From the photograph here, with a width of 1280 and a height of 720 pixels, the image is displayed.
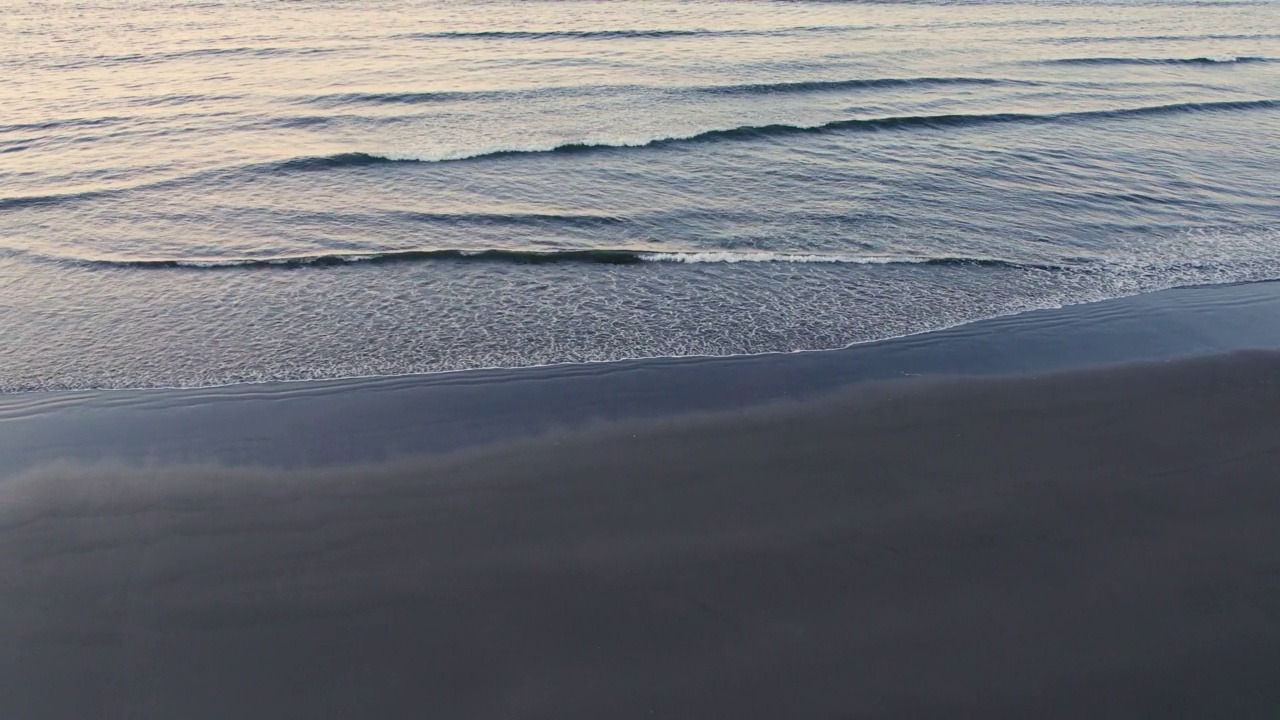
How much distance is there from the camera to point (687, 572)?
6449mm

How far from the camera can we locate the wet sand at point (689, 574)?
5539mm

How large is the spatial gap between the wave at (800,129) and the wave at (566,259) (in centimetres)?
460

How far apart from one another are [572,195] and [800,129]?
6444 millimetres

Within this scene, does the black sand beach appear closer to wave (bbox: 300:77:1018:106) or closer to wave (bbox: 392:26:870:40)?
wave (bbox: 300:77:1018:106)

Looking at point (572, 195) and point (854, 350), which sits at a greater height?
point (572, 195)

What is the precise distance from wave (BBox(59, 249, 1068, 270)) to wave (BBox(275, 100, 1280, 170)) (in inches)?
181

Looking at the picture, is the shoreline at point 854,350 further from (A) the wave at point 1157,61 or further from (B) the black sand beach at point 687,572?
(A) the wave at point 1157,61

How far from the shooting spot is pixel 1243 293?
37.3ft

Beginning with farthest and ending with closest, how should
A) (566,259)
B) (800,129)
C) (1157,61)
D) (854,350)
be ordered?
(1157,61)
(800,129)
(566,259)
(854,350)

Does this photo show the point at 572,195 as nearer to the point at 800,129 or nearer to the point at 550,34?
the point at 800,129

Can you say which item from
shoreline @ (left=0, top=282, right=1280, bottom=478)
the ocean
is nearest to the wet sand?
shoreline @ (left=0, top=282, right=1280, bottom=478)

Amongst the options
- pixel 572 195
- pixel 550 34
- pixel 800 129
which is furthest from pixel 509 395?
pixel 550 34

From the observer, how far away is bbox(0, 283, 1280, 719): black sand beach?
218 inches

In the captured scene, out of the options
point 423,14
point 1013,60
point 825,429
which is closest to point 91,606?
point 825,429
